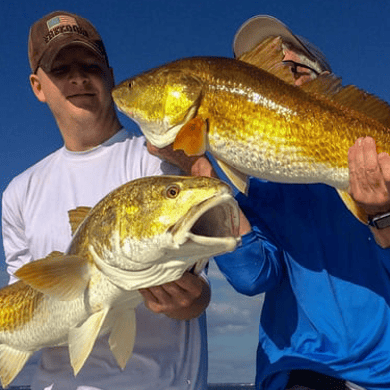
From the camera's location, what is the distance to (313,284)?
5.15 metres

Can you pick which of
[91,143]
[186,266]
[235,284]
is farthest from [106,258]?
[91,143]

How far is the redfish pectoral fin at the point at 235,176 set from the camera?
4336 millimetres

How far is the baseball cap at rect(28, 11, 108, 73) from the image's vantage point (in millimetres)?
5848

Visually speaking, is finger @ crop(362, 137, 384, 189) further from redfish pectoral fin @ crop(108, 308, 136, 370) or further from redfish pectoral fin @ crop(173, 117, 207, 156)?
redfish pectoral fin @ crop(108, 308, 136, 370)

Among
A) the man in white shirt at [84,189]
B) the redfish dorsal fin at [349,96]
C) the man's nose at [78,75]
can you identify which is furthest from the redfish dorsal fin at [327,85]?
the man's nose at [78,75]

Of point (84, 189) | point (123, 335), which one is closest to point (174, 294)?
point (123, 335)

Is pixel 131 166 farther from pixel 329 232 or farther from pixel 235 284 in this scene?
pixel 329 232

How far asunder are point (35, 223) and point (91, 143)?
76 cm

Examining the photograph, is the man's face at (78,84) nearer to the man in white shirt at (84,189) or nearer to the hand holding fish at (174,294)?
the man in white shirt at (84,189)

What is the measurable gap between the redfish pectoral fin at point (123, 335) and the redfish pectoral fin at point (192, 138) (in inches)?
48.7

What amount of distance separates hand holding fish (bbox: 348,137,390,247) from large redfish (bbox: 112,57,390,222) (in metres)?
0.06

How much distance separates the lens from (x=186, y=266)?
4.23 meters

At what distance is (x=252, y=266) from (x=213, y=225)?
3.90ft

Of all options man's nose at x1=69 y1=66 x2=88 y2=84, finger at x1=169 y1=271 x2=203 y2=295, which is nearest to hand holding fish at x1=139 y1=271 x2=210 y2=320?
finger at x1=169 y1=271 x2=203 y2=295
